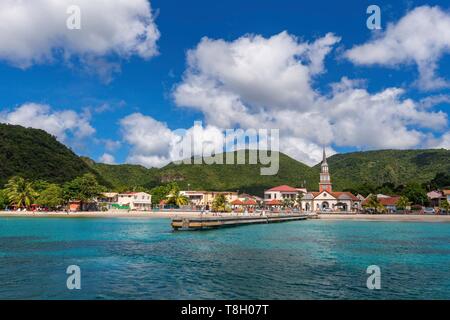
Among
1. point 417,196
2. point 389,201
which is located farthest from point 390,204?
point 417,196

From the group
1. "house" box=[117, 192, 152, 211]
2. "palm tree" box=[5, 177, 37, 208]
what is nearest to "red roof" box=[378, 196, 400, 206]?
"house" box=[117, 192, 152, 211]

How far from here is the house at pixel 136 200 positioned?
130875mm

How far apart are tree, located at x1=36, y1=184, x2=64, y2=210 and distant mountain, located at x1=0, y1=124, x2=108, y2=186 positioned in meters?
26.7

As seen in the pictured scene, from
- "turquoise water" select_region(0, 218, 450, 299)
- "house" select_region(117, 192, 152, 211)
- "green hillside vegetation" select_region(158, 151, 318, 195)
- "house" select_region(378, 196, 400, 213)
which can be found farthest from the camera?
"green hillside vegetation" select_region(158, 151, 318, 195)

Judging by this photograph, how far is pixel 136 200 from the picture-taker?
431 ft

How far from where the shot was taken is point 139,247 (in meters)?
37.0

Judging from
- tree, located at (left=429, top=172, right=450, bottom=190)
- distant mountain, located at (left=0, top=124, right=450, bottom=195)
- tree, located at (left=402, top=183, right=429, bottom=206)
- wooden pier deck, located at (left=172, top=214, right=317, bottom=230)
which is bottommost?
wooden pier deck, located at (left=172, top=214, right=317, bottom=230)

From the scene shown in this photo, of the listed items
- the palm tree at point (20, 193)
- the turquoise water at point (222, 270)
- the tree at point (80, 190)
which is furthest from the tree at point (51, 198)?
the turquoise water at point (222, 270)

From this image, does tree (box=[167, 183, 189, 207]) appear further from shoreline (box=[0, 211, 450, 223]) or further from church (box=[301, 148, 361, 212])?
church (box=[301, 148, 361, 212])

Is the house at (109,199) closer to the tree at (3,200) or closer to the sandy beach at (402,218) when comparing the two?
the tree at (3,200)

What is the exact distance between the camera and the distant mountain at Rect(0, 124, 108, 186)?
13812 cm

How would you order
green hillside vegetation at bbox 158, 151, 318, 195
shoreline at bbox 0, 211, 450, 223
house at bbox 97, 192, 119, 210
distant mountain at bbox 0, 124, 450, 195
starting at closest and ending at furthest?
shoreline at bbox 0, 211, 450, 223, house at bbox 97, 192, 119, 210, distant mountain at bbox 0, 124, 450, 195, green hillside vegetation at bbox 158, 151, 318, 195
